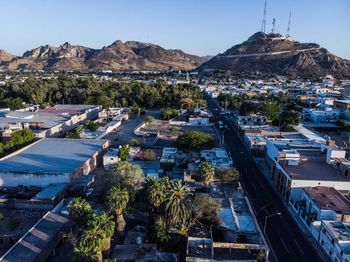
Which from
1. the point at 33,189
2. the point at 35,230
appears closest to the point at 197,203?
the point at 35,230

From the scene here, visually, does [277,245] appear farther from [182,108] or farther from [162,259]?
[182,108]

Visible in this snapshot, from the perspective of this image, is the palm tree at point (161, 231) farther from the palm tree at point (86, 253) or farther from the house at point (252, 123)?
the house at point (252, 123)

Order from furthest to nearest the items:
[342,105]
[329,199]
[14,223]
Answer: [342,105], [329,199], [14,223]

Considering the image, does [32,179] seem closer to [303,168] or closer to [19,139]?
[19,139]

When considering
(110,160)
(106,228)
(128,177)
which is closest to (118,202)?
(106,228)

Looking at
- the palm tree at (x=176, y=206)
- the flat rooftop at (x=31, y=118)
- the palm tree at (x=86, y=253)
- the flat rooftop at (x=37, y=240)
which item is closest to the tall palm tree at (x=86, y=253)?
the palm tree at (x=86, y=253)

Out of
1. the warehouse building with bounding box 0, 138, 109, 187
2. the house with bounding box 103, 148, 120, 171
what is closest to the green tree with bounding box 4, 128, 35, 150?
the warehouse building with bounding box 0, 138, 109, 187
